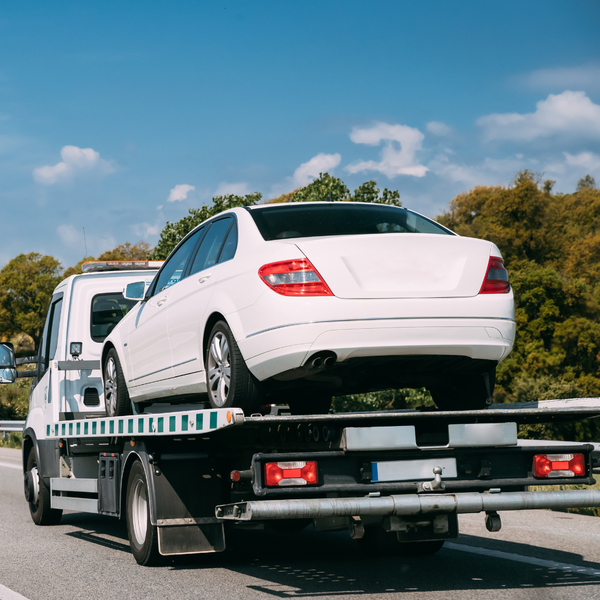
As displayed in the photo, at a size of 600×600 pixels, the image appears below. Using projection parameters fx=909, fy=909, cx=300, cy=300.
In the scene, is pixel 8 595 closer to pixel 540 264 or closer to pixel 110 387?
pixel 110 387

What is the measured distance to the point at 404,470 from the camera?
5.62m

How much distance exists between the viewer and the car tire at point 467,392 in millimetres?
→ 6449

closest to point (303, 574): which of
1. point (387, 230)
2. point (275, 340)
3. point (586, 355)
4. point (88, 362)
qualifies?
point (275, 340)

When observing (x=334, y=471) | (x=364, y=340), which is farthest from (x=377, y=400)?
(x=364, y=340)

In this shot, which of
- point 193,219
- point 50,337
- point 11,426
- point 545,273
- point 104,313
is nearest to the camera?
point 104,313

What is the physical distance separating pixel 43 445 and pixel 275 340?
5368mm

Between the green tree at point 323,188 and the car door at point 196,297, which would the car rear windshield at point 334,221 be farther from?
the green tree at point 323,188

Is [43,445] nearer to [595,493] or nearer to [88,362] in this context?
[88,362]

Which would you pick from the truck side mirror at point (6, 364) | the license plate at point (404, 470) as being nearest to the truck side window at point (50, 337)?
the truck side mirror at point (6, 364)

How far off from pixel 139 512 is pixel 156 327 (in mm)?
1488

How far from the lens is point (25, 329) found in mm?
77250

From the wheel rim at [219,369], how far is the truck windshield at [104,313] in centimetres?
425

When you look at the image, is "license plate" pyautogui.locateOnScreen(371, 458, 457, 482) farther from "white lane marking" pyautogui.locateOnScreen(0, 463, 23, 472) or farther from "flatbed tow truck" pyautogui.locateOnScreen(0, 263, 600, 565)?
"white lane marking" pyautogui.locateOnScreen(0, 463, 23, 472)

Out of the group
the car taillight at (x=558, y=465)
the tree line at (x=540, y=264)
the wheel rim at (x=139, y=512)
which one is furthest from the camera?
the tree line at (x=540, y=264)
